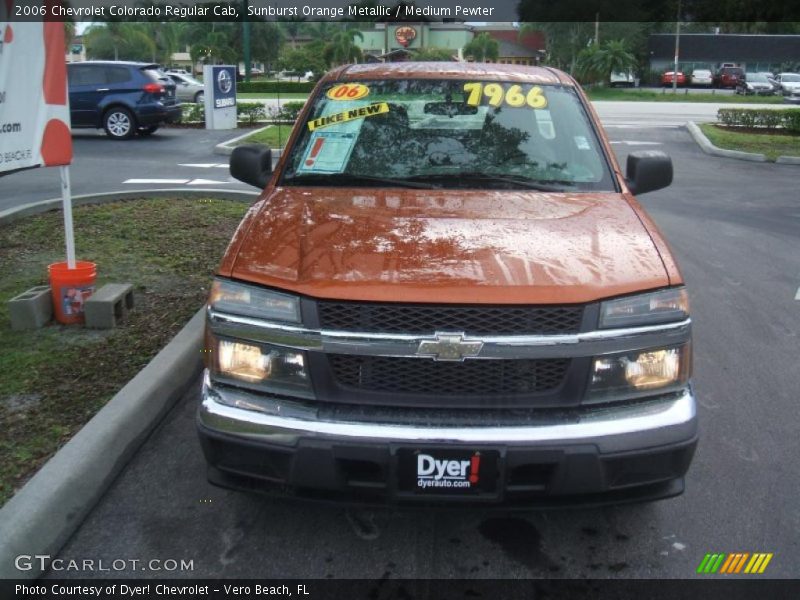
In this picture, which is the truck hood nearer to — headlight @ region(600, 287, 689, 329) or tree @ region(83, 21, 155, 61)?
headlight @ region(600, 287, 689, 329)

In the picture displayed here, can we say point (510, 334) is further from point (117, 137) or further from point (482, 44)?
point (482, 44)

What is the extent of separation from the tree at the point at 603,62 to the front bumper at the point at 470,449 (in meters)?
50.9

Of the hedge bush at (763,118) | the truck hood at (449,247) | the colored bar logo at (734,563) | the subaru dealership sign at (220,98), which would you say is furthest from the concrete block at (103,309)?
the hedge bush at (763,118)

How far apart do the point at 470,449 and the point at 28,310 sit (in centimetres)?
367

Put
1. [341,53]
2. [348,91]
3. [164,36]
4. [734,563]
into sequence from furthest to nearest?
[164,36], [341,53], [348,91], [734,563]

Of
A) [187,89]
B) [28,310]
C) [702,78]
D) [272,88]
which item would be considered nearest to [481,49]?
[702,78]

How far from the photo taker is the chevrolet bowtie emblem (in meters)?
2.86

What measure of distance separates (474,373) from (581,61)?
5312cm

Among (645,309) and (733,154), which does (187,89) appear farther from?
(645,309)

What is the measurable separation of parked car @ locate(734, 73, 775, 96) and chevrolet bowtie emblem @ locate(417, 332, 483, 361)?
4987 cm

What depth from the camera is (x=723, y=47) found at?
69.5 meters

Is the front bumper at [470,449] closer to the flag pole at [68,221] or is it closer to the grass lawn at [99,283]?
the grass lawn at [99,283]

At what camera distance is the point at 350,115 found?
445 centimetres

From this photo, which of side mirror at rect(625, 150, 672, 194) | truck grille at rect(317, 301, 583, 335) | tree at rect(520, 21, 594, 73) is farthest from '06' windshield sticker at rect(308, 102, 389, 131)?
tree at rect(520, 21, 594, 73)
